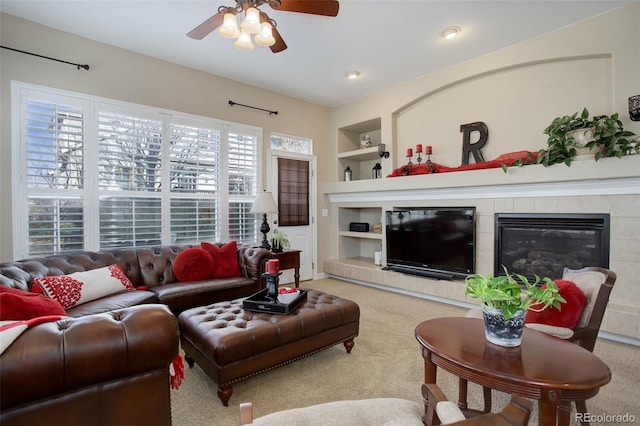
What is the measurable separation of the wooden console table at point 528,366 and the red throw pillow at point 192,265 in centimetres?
248

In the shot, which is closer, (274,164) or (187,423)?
(187,423)

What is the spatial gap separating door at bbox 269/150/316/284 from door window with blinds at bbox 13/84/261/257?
49cm

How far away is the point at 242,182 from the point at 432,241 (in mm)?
2850

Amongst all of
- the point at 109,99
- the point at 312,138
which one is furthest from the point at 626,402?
the point at 109,99

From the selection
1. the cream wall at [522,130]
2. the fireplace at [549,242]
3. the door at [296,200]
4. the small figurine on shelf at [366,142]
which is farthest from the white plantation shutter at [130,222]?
the fireplace at [549,242]

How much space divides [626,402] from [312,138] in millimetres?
4755

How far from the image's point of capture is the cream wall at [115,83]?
2.85 m

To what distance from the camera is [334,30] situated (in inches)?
123

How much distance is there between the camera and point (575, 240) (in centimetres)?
311

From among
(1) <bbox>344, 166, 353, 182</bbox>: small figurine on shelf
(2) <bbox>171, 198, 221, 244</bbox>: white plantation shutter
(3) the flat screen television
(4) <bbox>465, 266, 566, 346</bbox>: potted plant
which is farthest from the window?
(4) <bbox>465, 266, 566, 346</bbox>: potted plant

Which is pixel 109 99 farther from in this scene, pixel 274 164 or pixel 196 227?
pixel 274 164

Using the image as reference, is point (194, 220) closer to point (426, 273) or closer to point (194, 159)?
point (194, 159)

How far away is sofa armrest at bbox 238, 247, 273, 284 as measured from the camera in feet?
11.1

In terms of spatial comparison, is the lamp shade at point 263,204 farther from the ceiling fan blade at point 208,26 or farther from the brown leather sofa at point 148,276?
the ceiling fan blade at point 208,26
